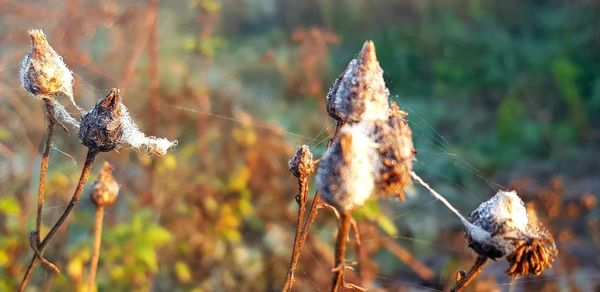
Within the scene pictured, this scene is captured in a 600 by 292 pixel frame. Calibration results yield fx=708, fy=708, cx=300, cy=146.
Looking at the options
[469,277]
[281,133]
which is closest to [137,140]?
[469,277]

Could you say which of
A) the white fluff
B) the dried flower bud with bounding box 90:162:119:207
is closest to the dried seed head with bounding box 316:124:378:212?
the white fluff

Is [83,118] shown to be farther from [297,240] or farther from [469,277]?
[469,277]

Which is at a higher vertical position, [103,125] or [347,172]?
[103,125]

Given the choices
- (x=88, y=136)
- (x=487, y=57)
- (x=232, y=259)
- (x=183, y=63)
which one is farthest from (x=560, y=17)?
(x=88, y=136)

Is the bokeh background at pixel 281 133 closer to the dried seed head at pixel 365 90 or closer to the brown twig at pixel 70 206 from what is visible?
the brown twig at pixel 70 206

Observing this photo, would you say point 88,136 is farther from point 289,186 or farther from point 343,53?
point 343,53

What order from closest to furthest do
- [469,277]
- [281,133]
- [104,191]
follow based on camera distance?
[469,277], [104,191], [281,133]

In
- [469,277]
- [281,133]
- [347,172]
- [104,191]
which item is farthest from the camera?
[281,133]
